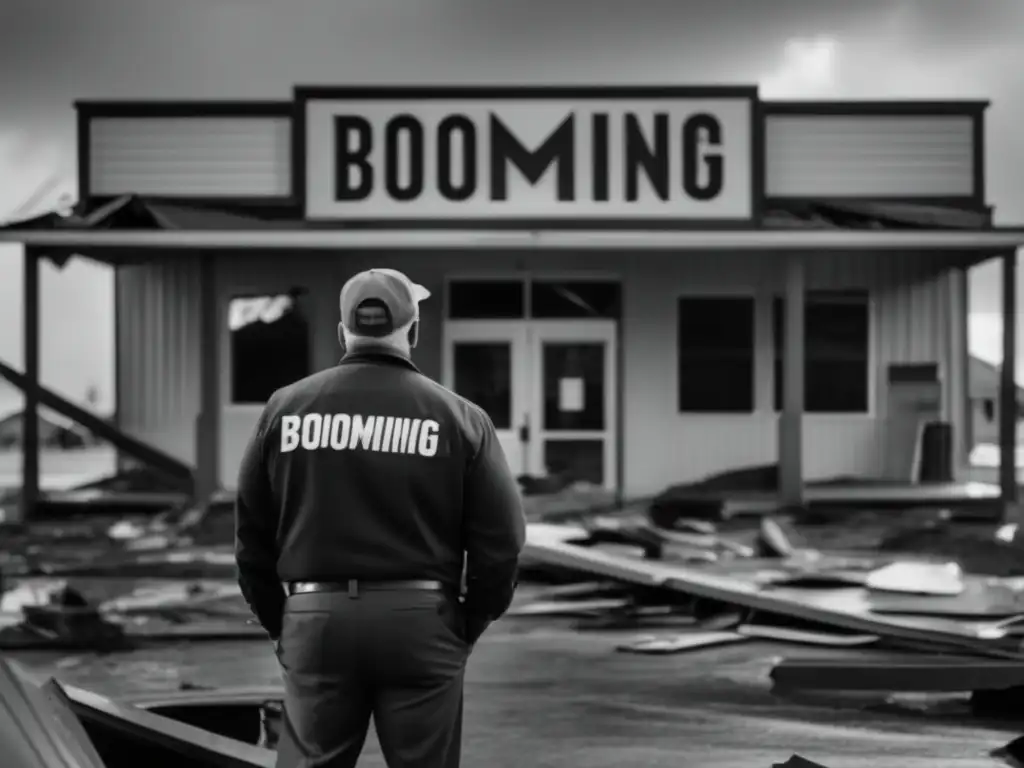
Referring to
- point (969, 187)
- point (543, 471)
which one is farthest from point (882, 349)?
point (543, 471)

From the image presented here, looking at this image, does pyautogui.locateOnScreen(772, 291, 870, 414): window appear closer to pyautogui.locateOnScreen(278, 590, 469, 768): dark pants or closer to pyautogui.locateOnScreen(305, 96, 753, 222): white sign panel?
pyautogui.locateOnScreen(305, 96, 753, 222): white sign panel

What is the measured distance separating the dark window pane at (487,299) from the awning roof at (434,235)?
6.58ft

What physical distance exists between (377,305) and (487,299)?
52.6ft

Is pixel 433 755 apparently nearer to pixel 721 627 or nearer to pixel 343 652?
pixel 343 652

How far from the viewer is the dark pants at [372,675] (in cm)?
340

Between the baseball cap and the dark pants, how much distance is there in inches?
28.7

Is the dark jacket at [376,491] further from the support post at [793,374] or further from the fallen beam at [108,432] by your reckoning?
the fallen beam at [108,432]

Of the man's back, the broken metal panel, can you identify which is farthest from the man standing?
the broken metal panel

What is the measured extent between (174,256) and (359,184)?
3316mm

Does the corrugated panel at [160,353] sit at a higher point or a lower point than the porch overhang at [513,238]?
lower

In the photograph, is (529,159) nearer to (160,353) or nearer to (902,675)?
(160,353)

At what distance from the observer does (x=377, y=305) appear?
3648 millimetres

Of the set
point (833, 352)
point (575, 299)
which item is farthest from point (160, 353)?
point (833, 352)

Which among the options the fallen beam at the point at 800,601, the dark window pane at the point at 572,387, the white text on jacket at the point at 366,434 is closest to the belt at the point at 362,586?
the white text on jacket at the point at 366,434
